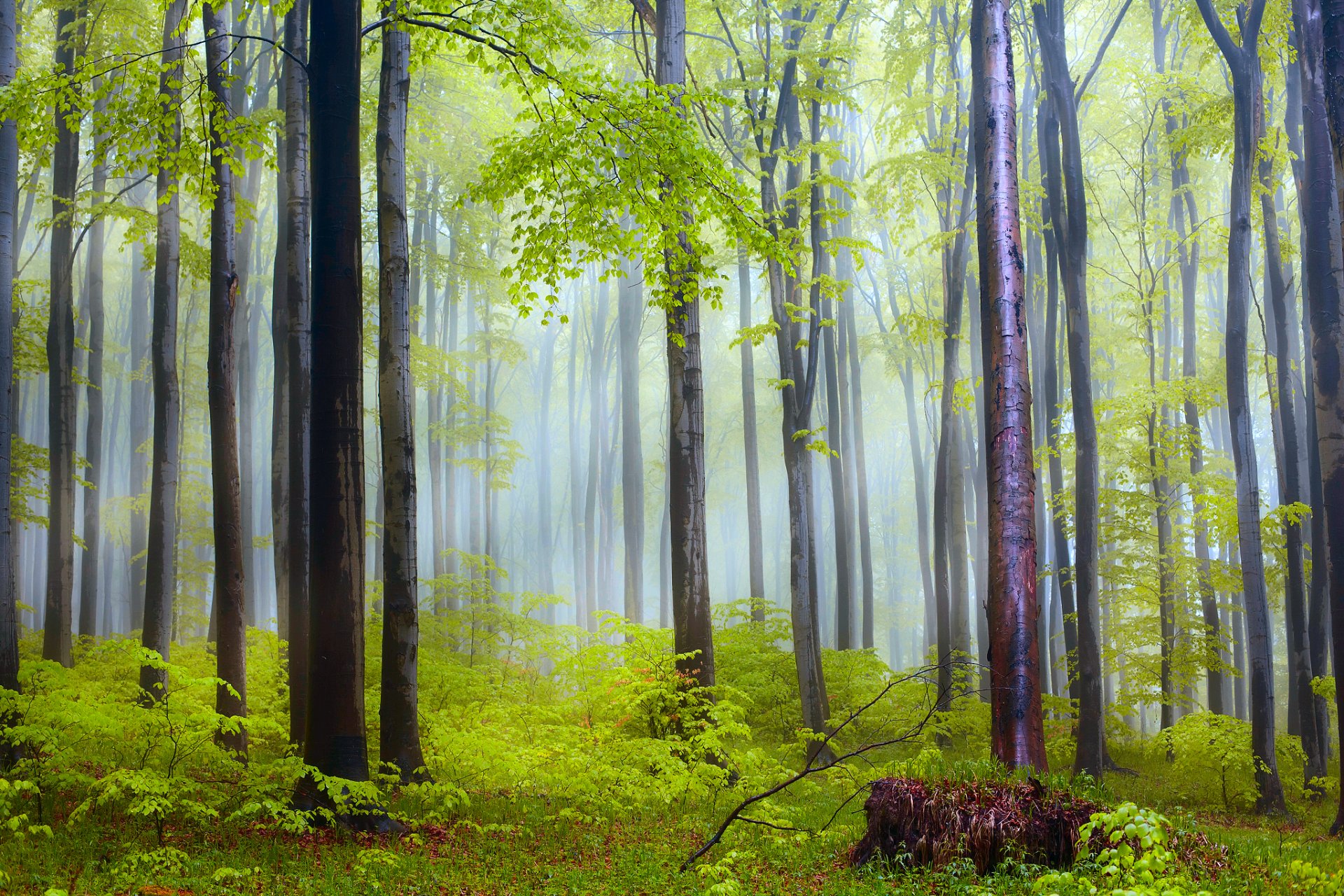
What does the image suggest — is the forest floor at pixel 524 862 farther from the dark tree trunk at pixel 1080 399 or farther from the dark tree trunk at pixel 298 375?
the dark tree trunk at pixel 1080 399

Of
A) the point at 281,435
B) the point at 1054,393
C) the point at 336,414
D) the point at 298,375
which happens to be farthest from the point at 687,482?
the point at 1054,393

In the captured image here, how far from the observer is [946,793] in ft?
17.8

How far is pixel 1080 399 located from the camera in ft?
41.2

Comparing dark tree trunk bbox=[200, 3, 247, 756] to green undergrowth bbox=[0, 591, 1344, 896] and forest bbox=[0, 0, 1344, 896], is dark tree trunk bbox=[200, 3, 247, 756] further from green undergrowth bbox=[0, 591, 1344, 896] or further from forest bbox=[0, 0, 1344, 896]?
green undergrowth bbox=[0, 591, 1344, 896]

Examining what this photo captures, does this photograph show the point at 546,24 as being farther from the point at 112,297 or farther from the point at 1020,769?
the point at 112,297

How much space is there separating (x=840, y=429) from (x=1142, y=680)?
10.4 meters

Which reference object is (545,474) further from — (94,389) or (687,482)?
(687,482)

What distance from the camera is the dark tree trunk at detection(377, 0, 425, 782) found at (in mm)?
7625

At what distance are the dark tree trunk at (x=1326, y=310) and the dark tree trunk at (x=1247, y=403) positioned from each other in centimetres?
88

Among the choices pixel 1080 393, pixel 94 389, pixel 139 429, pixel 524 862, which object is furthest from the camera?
pixel 139 429

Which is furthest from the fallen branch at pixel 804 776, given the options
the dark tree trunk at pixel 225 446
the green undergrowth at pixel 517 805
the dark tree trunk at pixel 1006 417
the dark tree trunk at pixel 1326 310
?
the dark tree trunk at pixel 225 446

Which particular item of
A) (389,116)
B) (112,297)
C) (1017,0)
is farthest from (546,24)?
(112,297)

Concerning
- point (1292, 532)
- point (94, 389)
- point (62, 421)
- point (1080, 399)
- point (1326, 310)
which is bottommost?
point (1292, 532)

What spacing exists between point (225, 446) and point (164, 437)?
7.55 feet
